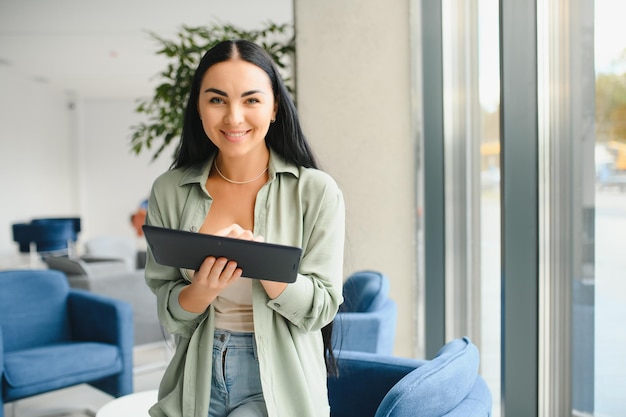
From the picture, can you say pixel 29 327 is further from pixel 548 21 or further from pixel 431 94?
pixel 548 21

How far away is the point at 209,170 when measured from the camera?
5.21ft

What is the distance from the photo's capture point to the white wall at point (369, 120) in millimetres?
3834

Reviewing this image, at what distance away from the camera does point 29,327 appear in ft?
13.3

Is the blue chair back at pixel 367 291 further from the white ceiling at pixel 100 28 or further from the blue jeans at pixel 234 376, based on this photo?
the white ceiling at pixel 100 28

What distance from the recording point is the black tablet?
127 cm

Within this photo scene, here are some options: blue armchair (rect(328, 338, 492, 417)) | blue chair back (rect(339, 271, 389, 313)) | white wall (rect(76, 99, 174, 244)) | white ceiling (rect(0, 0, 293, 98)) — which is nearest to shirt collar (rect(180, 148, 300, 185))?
blue armchair (rect(328, 338, 492, 417))

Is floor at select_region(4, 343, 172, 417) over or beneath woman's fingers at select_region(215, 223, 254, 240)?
beneath

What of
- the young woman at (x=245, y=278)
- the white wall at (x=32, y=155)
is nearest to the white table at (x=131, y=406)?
the young woman at (x=245, y=278)

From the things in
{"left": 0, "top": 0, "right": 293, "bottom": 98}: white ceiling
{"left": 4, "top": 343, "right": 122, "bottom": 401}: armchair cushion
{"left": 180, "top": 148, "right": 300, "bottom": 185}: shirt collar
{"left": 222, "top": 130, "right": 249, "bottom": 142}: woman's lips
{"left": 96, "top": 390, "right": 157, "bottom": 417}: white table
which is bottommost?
{"left": 4, "top": 343, "right": 122, "bottom": 401}: armchair cushion

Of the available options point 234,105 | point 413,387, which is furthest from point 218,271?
point 413,387

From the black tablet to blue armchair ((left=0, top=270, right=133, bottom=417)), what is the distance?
2.58 metres

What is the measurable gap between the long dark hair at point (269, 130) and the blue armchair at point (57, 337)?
2.40 m

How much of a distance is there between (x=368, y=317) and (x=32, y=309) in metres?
2.23

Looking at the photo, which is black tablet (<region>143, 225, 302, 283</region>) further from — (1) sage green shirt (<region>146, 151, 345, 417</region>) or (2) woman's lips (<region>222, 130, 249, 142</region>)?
(2) woman's lips (<region>222, 130, 249, 142</region>)
